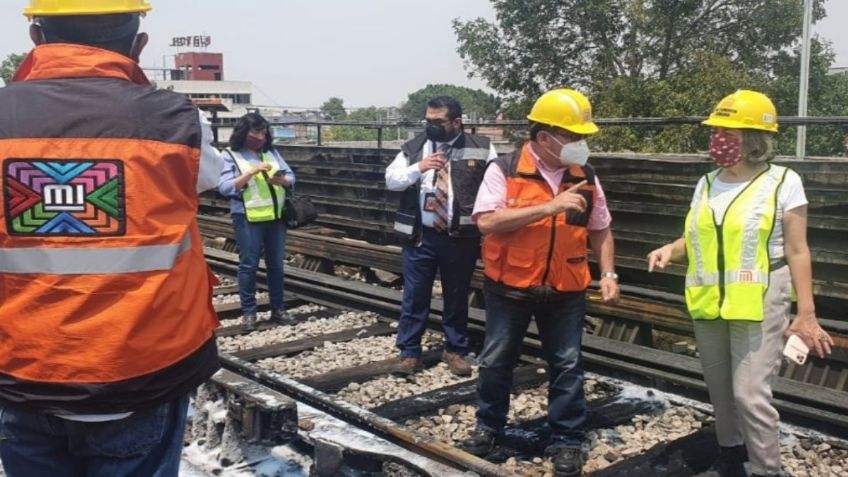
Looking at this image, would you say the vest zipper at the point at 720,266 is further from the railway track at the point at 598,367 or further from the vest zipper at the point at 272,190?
the vest zipper at the point at 272,190

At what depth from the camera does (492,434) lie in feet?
15.5

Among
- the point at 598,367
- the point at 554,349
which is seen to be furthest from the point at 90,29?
the point at 598,367

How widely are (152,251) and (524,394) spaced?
4069mm

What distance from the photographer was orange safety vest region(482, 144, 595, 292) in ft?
14.1

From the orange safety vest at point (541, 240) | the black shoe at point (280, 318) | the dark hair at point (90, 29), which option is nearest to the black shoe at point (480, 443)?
the orange safety vest at point (541, 240)

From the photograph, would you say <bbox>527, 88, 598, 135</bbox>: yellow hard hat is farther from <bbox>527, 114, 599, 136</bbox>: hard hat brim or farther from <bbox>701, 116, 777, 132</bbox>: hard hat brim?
<bbox>701, 116, 777, 132</bbox>: hard hat brim

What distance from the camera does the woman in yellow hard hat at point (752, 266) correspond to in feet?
12.6

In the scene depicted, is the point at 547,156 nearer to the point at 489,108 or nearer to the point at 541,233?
the point at 541,233

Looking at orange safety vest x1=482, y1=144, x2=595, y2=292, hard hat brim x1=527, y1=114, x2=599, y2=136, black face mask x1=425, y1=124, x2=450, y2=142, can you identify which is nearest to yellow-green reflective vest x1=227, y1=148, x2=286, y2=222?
black face mask x1=425, y1=124, x2=450, y2=142

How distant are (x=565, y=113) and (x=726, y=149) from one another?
77 centimetres

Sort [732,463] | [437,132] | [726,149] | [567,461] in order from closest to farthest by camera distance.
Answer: [726,149], [732,463], [567,461], [437,132]

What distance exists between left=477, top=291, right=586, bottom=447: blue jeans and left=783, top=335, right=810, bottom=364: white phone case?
1.02m

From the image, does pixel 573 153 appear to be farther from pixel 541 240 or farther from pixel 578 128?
pixel 541 240

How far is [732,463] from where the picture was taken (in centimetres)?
425
